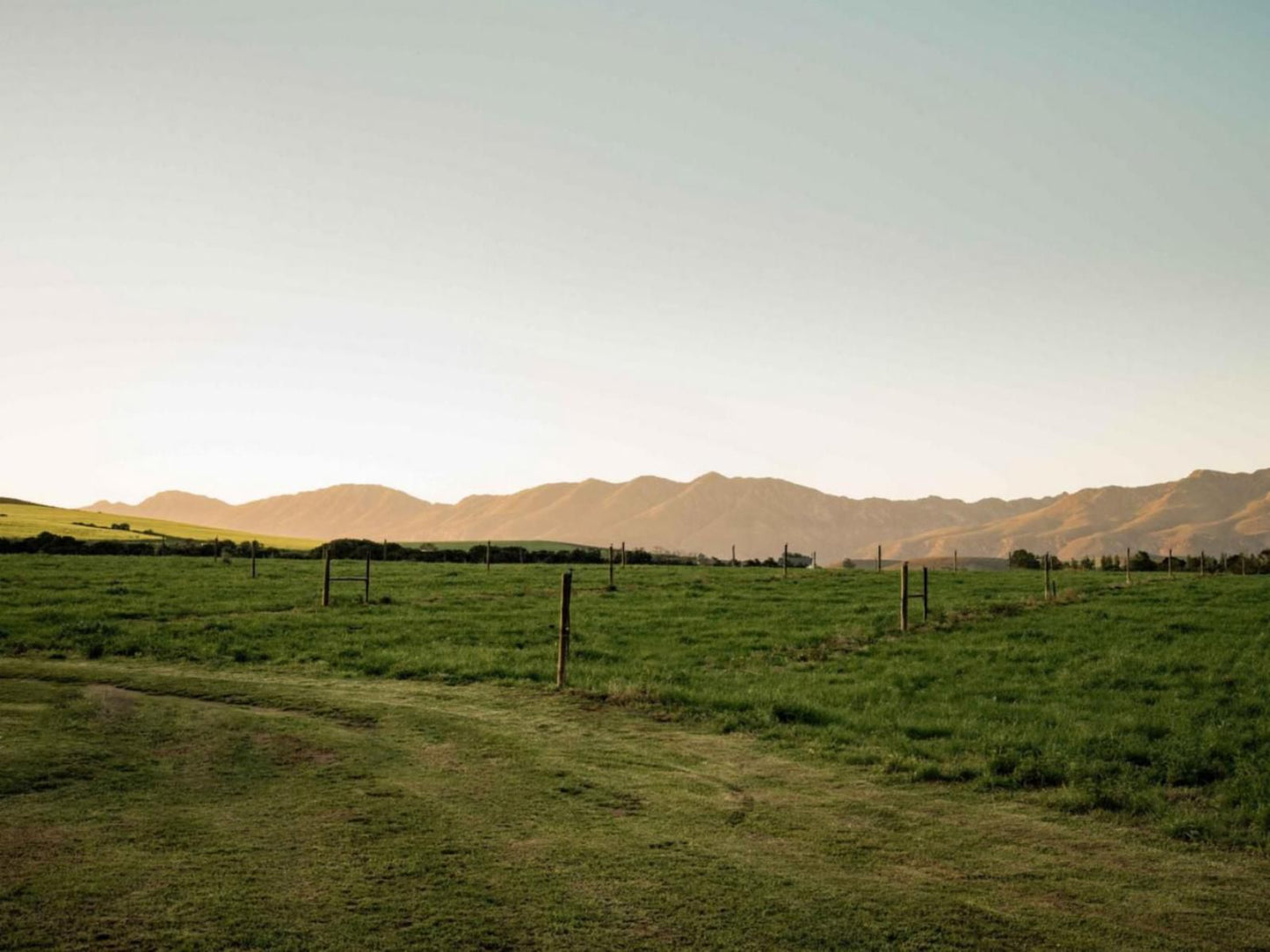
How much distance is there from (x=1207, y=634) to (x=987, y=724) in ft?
56.9

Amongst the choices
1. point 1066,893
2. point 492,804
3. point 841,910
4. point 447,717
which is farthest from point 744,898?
point 447,717

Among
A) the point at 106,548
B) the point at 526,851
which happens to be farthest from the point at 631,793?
the point at 106,548

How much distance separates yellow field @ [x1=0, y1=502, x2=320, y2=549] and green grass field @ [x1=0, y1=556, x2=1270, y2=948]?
8048 cm

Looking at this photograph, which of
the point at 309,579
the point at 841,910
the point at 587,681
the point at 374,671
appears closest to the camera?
the point at 841,910

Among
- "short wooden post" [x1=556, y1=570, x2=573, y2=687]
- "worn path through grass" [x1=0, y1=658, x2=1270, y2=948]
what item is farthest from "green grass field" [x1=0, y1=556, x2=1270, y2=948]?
"short wooden post" [x1=556, y1=570, x2=573, y2=687]

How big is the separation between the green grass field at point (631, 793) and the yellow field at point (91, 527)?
80.5m

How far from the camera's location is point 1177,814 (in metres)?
11.4

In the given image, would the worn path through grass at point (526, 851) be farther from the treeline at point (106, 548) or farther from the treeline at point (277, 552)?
the treeline at point (106, 548)

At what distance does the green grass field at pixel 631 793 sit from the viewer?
7586 mm

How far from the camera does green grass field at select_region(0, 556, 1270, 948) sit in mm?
7586

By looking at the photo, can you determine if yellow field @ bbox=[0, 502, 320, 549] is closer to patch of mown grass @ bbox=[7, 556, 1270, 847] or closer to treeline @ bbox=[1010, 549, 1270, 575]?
patch of mown grass @ bbox=[7, 556, 1270, 847]

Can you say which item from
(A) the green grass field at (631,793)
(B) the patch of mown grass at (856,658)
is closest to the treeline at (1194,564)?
(B) the patch of mown grass at (856,658)

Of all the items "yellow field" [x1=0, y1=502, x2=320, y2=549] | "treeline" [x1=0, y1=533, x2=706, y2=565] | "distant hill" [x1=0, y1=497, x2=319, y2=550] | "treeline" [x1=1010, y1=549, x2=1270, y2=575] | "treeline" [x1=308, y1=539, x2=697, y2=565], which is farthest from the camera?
"yellow field" [x1=0, y1=502, x2=320, y2=549]

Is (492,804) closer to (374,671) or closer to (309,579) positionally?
(374,671)
